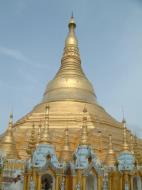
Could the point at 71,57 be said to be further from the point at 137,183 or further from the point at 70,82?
the point at 137,183

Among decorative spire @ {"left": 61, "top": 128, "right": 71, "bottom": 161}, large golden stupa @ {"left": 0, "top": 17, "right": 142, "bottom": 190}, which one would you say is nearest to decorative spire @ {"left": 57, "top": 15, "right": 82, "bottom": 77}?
large golden stupa @ {"left": 0, "top": 17, "right": 142, "bottom": 190}

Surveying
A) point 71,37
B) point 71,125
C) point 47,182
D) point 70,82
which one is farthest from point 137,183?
point 71,37

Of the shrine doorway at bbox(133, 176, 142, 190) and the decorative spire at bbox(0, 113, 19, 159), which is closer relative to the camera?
the shrine doorway at bbox(133, 176, 142, 190)

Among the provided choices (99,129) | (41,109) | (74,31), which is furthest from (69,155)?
(74,31)

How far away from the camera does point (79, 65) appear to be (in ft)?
113

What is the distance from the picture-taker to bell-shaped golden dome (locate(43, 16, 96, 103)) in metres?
31.0

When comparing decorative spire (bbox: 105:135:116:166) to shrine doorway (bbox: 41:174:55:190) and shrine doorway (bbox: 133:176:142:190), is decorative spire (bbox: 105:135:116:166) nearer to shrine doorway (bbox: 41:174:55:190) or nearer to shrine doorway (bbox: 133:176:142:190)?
shrine doorway (bbox: 133:176:142:190)

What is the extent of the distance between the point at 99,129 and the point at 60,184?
780 centimetres

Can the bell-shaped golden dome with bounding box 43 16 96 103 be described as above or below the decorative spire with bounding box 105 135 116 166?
above

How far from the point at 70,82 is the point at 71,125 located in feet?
18.8

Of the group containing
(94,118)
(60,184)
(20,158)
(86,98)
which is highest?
(86,98)

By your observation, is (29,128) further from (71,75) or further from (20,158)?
(71,75)

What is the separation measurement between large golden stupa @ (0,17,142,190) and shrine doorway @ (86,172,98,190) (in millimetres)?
320

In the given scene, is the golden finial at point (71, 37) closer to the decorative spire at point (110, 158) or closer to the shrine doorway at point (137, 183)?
the decorative spire at point (110, 158)
